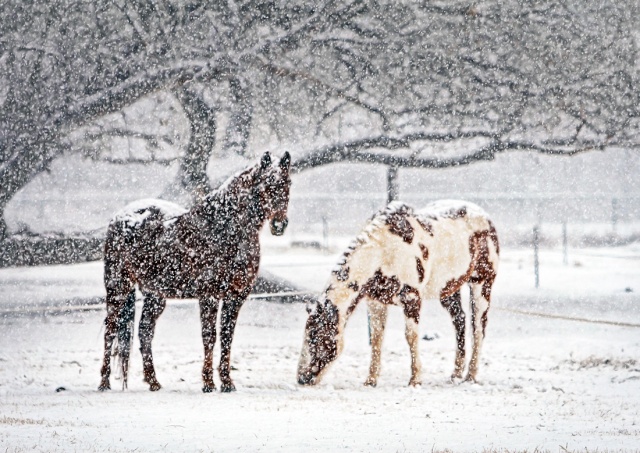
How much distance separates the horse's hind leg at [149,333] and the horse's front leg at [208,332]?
1.96 ft

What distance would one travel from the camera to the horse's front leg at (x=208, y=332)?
7066 mm

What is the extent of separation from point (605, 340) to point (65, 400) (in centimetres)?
690

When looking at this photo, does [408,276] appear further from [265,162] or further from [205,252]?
[205,252]

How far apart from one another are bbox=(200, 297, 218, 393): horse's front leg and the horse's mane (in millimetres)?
1105

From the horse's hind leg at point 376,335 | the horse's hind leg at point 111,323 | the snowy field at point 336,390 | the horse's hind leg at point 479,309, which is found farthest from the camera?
the horse's hind leg at point 479,309

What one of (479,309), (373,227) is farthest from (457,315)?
(373,227)

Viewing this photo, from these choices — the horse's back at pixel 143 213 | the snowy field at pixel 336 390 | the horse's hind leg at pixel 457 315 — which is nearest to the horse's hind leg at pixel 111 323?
the snowy field at pixel 336 390

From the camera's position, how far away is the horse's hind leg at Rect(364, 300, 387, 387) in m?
7.70

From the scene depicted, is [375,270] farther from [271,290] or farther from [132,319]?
[271,290]

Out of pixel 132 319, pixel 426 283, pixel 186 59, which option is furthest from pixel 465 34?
pixel 132 319

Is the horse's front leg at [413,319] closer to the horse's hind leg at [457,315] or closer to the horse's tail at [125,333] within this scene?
the horse's hind leg at [457,315]

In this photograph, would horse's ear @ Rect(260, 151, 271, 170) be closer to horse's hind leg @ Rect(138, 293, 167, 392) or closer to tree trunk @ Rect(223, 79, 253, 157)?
horse's hind leg @ Rect(138, 293, 167, 392)

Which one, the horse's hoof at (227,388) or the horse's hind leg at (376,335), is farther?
the horse's hind leg at (376,335)

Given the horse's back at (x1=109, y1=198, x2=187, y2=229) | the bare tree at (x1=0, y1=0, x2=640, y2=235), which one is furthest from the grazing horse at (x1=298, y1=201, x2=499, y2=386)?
the bare tree at (x1=0, y1=0, x2=640, y2=235)
